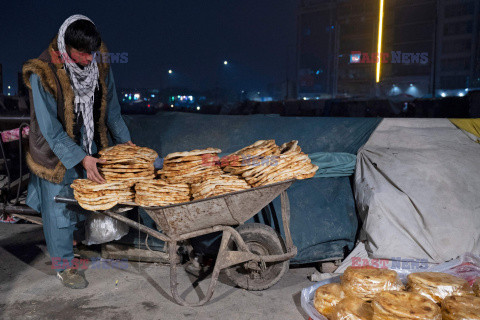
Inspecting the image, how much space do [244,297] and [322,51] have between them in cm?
6174

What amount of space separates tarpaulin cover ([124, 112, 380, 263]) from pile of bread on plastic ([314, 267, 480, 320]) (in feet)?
3.29

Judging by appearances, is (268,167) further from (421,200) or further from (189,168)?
(421,200)

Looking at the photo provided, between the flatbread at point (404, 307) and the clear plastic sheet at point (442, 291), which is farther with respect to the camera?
the clear plastic sheet at point (442, 291)

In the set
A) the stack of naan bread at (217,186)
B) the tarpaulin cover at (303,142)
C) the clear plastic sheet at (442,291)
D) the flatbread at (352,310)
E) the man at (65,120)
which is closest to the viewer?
the flatbread at (352,310)

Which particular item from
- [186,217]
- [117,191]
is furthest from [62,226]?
[186,217]

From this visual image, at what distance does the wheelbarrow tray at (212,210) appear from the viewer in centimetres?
265

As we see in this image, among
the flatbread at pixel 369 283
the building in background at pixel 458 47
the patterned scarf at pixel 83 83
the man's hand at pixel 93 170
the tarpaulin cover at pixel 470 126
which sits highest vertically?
the building in background at pixel 458 47

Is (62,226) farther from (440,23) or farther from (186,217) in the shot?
(440,23)

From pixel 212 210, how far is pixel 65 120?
5.35 ft

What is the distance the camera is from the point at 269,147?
9.93ft

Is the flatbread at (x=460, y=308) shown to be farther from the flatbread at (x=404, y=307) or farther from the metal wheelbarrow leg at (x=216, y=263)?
the metal wheelbarrow leg at (x=216, y=263)

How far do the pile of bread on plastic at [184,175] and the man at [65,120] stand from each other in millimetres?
150

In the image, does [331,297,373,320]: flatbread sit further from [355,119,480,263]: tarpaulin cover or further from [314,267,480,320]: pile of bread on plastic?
[355,119,480,263]: tarpaulin cover

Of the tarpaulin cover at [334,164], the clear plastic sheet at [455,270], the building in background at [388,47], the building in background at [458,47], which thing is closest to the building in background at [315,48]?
the building in background at [388,47]
